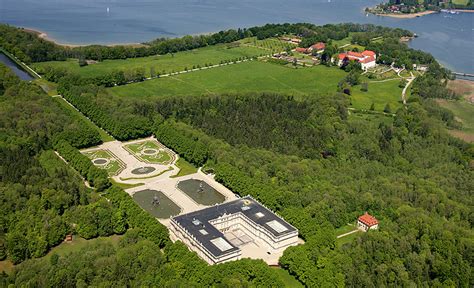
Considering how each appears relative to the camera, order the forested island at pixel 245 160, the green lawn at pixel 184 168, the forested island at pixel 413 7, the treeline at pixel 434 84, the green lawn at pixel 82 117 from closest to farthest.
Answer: the forested island at pixel 245 160
the green lawn at pixel 184 168
the green lawn at pixel 82 117
the treeline at pixel 434 84
the forested island at pixel 413 7

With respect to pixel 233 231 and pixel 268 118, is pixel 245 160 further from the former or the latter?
pixel 268 118

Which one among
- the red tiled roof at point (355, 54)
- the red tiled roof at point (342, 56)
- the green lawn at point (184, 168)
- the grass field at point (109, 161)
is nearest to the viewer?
the grass field at point (109, 161)

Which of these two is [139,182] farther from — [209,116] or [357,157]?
[357,157]

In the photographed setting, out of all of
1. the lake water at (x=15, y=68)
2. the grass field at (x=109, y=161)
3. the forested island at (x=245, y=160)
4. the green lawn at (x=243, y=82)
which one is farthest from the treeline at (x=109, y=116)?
the lake water at (x=15, y=68)

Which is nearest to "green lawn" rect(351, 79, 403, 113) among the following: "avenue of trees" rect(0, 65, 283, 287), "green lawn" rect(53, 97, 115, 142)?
"green lawn" rect(53, 97, 115, 142)

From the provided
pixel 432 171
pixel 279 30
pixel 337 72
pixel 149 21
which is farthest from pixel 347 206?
pixel 149 21

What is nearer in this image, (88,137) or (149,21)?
(88,137)

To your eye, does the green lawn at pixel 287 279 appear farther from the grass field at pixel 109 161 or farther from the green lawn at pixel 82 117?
the green lawn at pixel 82 117

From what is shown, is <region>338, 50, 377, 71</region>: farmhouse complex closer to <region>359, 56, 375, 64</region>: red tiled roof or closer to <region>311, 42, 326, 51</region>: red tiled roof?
<region>359, 56, 375, 64</region>: red tiled roof
